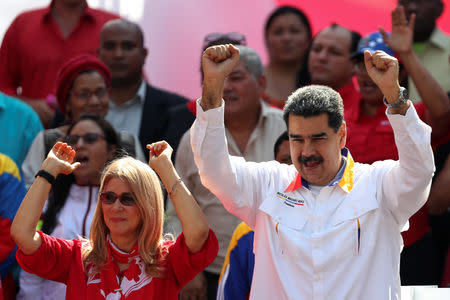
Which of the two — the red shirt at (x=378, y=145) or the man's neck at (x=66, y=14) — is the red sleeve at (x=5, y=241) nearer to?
the red shirt at (x=378, y=145)

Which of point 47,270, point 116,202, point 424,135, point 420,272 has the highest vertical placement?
point 424,135

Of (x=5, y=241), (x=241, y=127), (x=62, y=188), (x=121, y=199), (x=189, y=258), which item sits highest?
(x=241, y=127)

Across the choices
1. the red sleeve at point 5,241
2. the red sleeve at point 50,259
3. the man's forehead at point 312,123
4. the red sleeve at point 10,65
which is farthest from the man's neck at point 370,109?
the red sleeve at point 10,65

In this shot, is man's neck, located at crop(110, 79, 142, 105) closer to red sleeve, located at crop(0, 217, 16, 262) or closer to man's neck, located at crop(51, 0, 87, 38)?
man's neck, located at crop(51, 0, 87, 38)

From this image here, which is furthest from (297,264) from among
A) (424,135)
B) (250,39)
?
(250,39)

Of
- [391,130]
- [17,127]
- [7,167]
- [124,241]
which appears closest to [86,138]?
[7,167]

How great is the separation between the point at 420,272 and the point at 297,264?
165cm

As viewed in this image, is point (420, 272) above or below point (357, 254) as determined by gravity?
below

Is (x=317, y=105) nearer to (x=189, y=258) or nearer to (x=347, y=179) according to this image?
(x=347, y=179)

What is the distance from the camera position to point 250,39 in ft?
25.4

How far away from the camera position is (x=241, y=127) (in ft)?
18.4

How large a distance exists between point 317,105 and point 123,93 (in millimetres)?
→ 3179

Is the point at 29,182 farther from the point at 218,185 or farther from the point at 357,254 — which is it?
the point at 357,254

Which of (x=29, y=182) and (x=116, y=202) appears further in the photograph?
(x=29, y=182)
